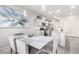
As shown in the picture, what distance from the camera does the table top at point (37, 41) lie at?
63.7 inches

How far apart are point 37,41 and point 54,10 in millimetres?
803

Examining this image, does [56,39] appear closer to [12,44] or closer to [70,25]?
[70,25]

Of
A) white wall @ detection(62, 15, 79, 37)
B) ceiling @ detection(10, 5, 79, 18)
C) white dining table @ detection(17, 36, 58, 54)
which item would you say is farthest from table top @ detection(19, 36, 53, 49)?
ceiling @ detection(10, 5, 79, 18)

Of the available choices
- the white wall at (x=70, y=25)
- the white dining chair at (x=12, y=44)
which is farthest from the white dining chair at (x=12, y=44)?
the white wall at (x=70, y=25)

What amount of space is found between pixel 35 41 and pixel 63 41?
0.64m

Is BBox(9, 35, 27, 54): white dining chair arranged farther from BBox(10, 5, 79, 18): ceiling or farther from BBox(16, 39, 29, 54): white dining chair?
BBox(10, 5, 79, 18): ceiling

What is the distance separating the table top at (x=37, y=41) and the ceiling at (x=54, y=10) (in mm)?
534

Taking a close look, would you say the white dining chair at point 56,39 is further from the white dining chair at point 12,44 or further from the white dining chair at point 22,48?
the white dining chair at point 12,44

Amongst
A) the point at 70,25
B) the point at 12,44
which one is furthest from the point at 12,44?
the point at 70,25
